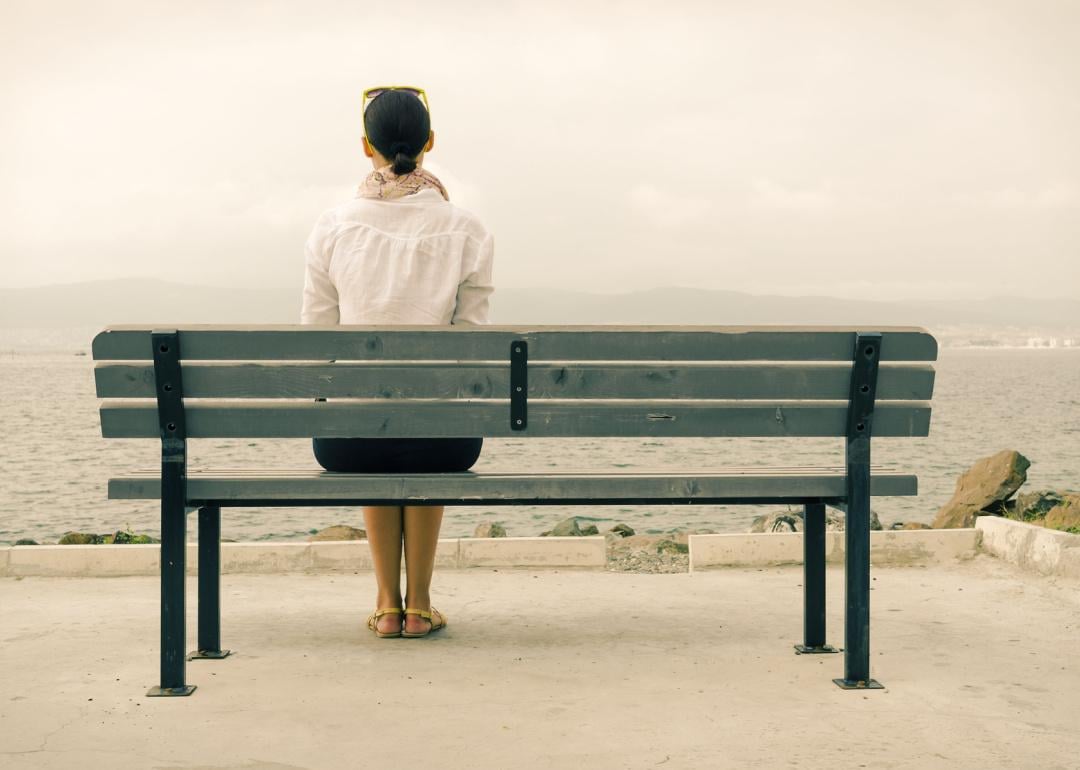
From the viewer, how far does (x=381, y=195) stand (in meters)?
4.81

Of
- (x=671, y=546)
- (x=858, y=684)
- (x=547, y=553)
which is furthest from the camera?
(x=671, y=546)

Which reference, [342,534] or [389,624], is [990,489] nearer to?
[342,534]

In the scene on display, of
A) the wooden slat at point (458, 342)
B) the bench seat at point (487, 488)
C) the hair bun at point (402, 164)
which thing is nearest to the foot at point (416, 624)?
the bench seat at point (487, 488)

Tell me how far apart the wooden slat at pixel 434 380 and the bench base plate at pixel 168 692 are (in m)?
0.99

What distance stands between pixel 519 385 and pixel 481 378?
0.13 meters

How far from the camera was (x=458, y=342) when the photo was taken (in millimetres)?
4137

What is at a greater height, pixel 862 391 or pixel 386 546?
pixel 862 391

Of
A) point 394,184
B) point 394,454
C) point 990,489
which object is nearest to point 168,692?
point 394,454

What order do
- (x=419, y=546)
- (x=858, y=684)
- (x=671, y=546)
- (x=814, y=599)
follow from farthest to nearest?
1. (x=671, y=546)
2. (x=419, y=546)
3. (x=814, y=599)
4. (x=858, y=684)

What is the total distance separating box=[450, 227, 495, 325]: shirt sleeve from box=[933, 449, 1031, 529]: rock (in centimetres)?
917

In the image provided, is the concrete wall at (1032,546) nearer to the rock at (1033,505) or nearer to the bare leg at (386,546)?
the bare leg at (386,546)

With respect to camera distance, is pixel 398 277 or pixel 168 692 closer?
pixel 168 692

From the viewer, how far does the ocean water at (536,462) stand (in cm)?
2573

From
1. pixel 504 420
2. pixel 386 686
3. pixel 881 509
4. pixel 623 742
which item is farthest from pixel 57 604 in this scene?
pixel 881 509
